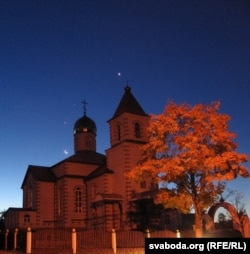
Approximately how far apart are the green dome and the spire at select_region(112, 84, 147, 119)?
1397 centimetres

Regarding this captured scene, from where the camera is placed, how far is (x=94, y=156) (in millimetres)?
54312

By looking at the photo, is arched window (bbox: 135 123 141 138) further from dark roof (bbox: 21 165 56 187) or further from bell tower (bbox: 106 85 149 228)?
dark roof (bbox: 21 165 56 187)

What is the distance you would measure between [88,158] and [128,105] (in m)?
12.2

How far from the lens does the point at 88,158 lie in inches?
2052

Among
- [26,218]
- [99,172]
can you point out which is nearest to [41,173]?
[26,218]

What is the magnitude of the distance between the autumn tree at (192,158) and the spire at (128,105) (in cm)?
1720

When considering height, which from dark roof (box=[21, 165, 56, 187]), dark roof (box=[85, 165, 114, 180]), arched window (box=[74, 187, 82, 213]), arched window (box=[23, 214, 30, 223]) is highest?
dark roof (box=[21, 165, 56, 187])

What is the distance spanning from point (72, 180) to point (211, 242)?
40.9m

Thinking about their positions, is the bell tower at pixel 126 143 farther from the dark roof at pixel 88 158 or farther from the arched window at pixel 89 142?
the arched window at pixel 89 142

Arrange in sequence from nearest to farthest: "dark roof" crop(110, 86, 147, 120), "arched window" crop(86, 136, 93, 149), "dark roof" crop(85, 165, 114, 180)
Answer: "dark roof" crop(85, 165, 114, 180), "dark roof" crop(110, 86, 147, 120), "arched window" crop(86, 136, 93, 149)

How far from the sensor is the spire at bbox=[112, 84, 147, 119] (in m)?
43.4

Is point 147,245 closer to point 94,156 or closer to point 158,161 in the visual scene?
point 158,161

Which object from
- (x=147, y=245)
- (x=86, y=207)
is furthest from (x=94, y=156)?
(x=147, y=245)

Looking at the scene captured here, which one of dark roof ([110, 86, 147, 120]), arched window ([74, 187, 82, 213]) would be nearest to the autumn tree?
dark roof ([110, 86, 147, 120])
